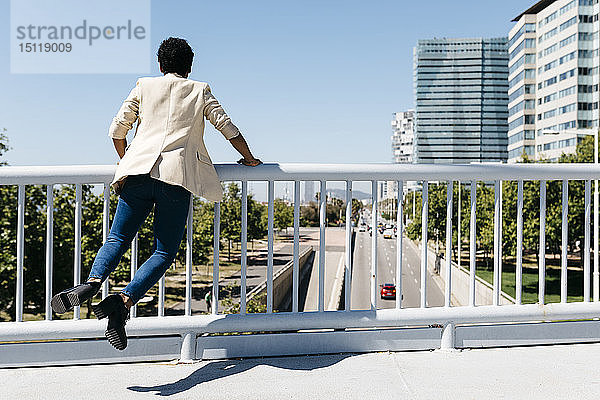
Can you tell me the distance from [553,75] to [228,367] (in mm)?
88625

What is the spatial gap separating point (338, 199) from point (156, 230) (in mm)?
1200

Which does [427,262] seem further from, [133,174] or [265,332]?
[133,174]

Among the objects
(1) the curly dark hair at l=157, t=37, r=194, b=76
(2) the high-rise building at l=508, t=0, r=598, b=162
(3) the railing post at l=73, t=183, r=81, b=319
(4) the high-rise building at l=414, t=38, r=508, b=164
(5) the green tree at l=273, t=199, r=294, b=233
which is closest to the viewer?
(1) the curly dark hair at l=157, t=37, r=194, b=76

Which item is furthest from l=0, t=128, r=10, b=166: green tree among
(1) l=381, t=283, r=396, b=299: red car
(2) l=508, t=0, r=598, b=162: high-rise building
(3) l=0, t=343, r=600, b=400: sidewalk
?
(2) l=508, t=0, r=598, b=162: high-rise building

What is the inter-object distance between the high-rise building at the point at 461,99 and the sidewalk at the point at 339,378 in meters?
178

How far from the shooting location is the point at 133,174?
2666 mm

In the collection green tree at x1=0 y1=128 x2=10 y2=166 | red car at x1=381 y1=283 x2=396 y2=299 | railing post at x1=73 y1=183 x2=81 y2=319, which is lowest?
red car at x1=381 y1=283 x2=396 y2=299

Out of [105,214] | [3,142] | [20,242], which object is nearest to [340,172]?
[105,214]

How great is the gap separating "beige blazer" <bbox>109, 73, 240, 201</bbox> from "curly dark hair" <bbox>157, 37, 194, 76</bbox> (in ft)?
0.16

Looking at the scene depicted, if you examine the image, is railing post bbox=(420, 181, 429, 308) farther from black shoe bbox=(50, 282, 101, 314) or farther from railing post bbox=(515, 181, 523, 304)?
→ black shoe bbox=(50, 282, 101, 314)

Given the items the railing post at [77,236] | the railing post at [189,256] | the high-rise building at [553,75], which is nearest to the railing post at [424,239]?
the railing post at [189,256]

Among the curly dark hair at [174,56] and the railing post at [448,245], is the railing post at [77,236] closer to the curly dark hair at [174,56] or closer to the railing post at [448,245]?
the curly dark hair at [174,56]

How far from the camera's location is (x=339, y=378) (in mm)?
2783

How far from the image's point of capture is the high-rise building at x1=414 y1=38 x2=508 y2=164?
178 m
